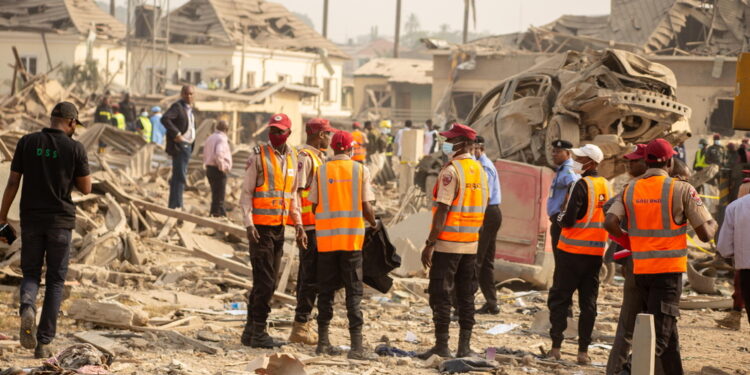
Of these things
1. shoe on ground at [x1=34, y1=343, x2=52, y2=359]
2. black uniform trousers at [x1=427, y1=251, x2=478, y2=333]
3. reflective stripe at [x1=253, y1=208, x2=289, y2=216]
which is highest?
reflective stripe at [x1=253, y1=208, x2=289, y2=216]

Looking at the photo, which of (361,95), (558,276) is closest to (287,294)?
(558,276)

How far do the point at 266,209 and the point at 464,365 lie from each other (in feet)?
6.50

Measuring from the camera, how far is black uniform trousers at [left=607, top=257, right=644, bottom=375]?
23.1 ft

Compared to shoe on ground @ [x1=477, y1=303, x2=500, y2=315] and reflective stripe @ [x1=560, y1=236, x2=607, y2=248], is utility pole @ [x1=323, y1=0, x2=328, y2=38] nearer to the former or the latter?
shoe on ground @ [x1=477, y1=303, x2=500, y2=315]

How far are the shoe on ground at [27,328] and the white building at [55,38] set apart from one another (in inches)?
1637

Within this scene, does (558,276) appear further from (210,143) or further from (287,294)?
(210,143)

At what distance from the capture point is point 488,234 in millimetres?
10203

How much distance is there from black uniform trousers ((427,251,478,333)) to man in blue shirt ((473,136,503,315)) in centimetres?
210

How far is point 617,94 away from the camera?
12594 millimetres

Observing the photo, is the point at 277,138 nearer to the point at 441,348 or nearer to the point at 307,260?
the point at 307,260

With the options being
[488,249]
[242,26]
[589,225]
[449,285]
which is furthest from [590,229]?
[242,26]

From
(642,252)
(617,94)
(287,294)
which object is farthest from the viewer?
(617,94)

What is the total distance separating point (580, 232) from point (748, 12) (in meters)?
32.0

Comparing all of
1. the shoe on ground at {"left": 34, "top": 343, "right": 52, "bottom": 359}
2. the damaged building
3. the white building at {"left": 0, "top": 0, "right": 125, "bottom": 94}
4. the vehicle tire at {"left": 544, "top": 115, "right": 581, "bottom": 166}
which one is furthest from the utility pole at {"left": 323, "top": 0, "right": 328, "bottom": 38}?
the shoe on ground at {"left": 34, "top": 343, "right": 52, "bottom": 359}
